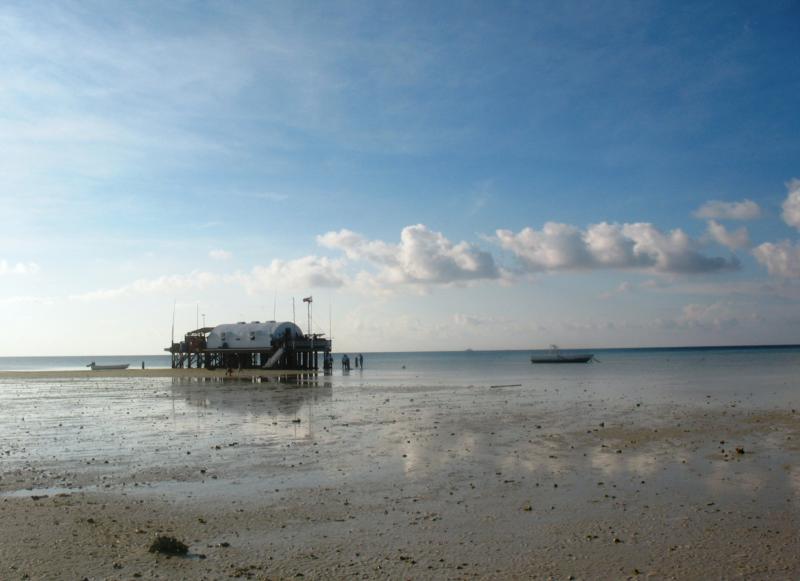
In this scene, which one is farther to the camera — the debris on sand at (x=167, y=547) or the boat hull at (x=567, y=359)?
the boat hull at (x=567, y=359)

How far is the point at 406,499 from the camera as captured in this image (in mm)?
12484

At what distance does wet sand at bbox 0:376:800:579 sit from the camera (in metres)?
8.91

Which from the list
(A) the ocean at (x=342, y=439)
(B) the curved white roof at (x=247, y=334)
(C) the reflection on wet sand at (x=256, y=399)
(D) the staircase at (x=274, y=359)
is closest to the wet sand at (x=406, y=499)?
(A) the ocean at (x=342, y=439)

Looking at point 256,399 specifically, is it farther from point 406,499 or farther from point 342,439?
point 406,499

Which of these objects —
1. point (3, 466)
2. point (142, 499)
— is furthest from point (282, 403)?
point (142, 499)

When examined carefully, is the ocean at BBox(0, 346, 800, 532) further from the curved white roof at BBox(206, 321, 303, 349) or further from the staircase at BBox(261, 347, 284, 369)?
the curved white roof at BBox(206, 321, 303, 349)

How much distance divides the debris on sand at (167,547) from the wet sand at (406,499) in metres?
0.19

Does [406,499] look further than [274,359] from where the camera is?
No

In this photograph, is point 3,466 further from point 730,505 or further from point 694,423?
point 694,423

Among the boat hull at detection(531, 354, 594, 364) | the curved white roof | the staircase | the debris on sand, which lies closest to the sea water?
the debris on sand

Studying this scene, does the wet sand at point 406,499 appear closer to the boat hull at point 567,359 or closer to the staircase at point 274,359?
the staircase at point 274,359

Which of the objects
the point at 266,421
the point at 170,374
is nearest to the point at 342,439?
the point at 266,421

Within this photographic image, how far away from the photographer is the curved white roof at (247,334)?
86.3m

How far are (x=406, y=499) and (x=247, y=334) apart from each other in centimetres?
7846
